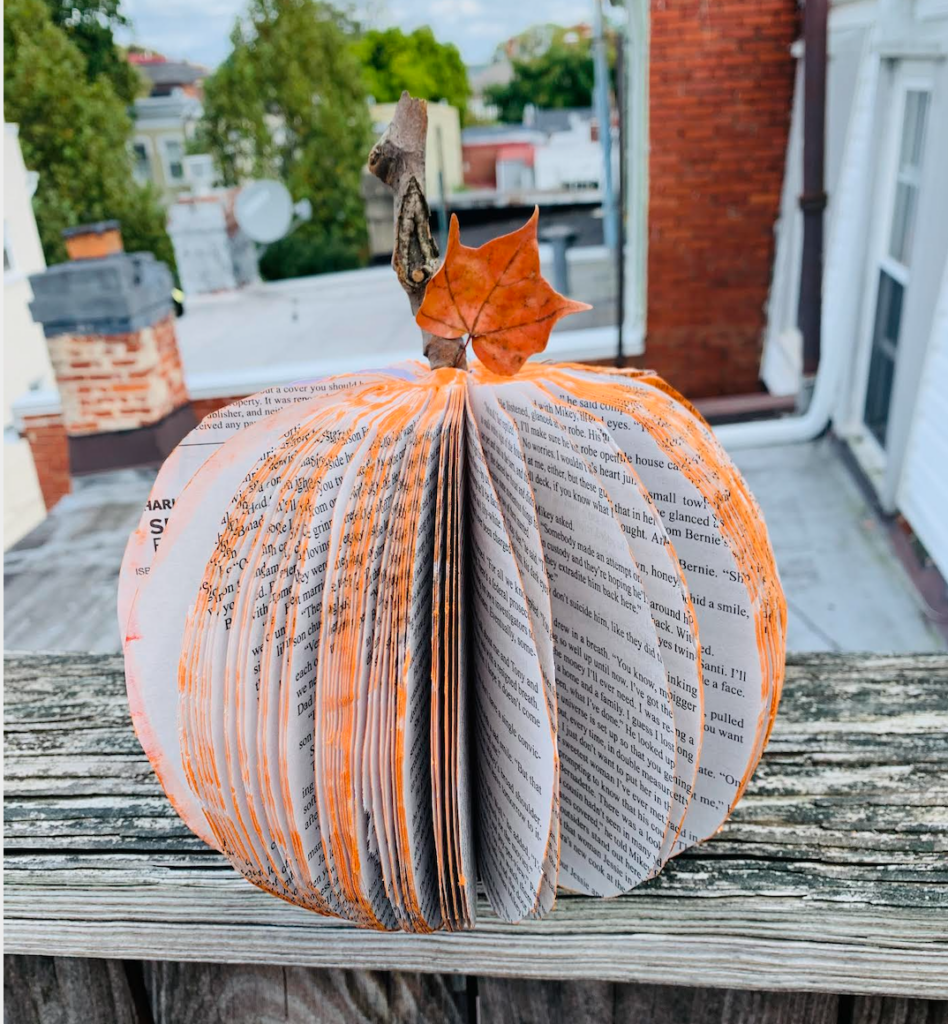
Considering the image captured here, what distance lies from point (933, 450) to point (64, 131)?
8.51 metres

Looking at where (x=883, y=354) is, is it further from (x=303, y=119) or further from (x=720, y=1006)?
(x=303, y=119)

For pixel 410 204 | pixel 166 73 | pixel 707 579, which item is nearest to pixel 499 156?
pixel 166 73

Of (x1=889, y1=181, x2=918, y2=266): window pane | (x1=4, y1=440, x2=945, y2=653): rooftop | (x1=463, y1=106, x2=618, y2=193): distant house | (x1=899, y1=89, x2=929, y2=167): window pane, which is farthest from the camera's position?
(x1=463, y1=106, x2=618, y2=193): distant house

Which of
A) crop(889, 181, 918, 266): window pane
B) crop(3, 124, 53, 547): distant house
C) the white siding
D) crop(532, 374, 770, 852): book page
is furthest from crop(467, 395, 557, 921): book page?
crop(3, 124, 53, 547): distant house

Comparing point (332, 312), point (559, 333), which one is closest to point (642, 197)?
point (559, 333)

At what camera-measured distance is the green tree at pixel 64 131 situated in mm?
8180

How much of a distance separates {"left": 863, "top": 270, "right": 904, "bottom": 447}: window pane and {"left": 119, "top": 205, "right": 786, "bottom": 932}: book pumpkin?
178 inches

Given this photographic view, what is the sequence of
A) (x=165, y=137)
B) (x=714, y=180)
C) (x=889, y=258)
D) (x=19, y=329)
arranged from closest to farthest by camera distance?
(x=889, y=258) → (x=714, y=180) → (x=19, y=329) → (x=165, y=137)

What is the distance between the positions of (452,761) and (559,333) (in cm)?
663

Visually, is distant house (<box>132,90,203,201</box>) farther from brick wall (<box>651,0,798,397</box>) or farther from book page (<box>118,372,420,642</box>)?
book page (<box>118,372,420,642</box>)

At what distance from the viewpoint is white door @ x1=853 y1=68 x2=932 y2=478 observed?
4.18 m

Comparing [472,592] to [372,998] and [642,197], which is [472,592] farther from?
[642,197]

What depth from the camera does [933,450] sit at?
368 cm

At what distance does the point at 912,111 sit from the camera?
419 cm
